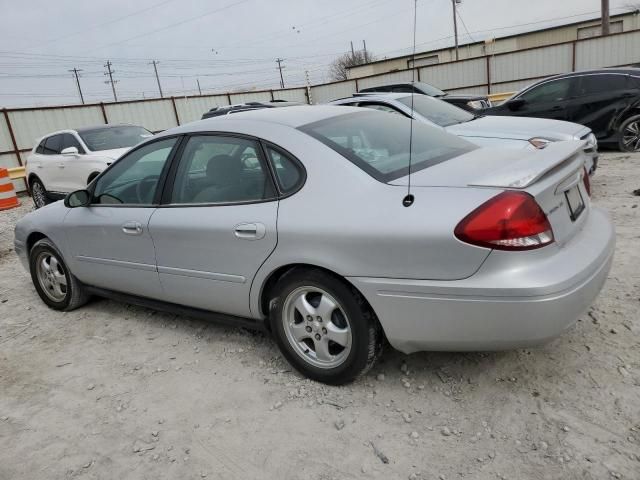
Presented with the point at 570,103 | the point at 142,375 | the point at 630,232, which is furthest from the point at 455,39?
the point at 142,375

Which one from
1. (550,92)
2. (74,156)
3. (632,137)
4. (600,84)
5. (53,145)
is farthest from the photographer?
(53,145)

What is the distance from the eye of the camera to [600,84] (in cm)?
877

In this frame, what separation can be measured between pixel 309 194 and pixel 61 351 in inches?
93.9

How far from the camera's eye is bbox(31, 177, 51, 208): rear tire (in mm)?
10617

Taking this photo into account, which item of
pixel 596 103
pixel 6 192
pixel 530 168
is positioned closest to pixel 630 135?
pixel 596 103

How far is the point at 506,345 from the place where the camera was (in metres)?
2.36

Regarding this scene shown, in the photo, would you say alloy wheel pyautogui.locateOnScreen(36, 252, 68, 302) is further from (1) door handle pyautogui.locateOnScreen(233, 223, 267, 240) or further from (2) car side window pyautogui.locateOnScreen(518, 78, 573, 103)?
(2) car side window pyautogui.locateOnScreen(518, 78, 573, 103)

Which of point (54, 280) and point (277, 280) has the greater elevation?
point (277, 280)

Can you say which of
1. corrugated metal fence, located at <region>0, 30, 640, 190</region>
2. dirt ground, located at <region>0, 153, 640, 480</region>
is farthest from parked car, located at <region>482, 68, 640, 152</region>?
corrugated metal fence, located at <region>0, 30, 640, 190</region>

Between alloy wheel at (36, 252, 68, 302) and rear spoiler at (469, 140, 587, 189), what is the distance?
142 inches

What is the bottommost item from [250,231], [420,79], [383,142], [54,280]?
[54,280]

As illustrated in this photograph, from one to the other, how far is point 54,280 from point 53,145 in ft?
22.8

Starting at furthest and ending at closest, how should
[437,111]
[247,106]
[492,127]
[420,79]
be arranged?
[420,79] < [247,106] < [437,111] < [492,127]

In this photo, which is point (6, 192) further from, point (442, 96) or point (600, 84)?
point (600, 84)
